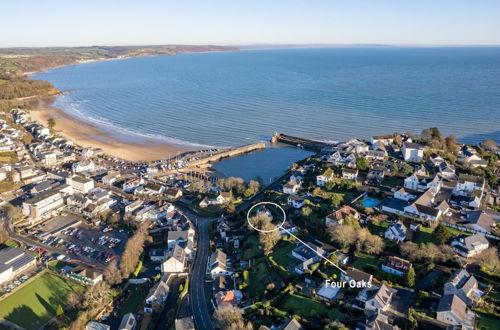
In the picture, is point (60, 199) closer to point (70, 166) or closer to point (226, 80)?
point (70, 166)

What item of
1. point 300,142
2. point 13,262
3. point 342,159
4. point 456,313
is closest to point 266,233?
point 456,313

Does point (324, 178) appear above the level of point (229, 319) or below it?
above

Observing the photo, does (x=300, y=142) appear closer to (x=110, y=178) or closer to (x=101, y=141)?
(x=110, y=178)

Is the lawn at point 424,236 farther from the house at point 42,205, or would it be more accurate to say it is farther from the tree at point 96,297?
the house at point 42,205

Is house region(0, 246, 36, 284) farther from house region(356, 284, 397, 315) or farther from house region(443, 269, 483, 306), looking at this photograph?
house region(443, 269, 483, 306)

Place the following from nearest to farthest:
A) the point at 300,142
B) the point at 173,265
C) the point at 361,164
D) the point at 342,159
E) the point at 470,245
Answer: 1. the point at 470,245
2. the point at 173,265
3. the point at 361,164
4. the point at 342,159
5. the point at 300,142

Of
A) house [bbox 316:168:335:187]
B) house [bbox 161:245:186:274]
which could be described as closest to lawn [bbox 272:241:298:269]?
house [bbox 161:245:186:274]

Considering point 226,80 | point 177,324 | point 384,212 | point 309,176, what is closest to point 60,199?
point 177,324
